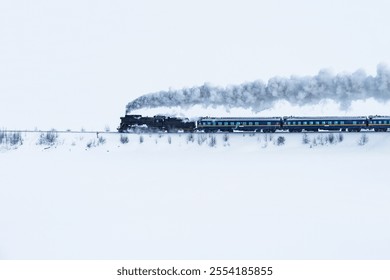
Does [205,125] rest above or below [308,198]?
above

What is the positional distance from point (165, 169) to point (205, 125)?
19.7 meters

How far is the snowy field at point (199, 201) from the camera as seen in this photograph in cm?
1105

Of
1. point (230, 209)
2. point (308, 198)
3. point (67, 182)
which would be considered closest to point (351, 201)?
point (308, 198)

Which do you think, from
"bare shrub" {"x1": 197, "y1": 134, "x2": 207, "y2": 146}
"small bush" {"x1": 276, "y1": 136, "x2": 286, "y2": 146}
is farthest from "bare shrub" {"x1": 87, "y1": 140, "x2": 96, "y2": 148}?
"small bush" {"x1": 276, "y1": 136, "x2": 286, "y2": 146}

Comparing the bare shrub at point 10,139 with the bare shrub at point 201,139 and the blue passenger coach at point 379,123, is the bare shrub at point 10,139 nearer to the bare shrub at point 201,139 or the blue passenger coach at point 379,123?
the bare shrub at point 201,139

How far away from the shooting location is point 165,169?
71.3 ft

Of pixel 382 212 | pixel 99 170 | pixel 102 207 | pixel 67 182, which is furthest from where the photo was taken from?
pixel 99 170

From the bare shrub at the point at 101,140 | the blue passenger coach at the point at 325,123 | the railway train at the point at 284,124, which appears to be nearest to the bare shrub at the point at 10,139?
the bare shrub at the point at 101,140

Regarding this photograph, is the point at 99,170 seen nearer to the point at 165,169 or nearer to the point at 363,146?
the point at 165,169

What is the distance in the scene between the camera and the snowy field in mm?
11047

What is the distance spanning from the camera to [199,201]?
14844mm

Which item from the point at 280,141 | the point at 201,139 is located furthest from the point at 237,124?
the point at 280,141

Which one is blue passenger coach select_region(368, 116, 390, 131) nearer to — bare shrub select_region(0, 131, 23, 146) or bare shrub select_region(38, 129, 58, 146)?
bare shrub select_region(38, 129, 58, 146)

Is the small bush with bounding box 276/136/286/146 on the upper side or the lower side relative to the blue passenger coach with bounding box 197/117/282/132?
lower
